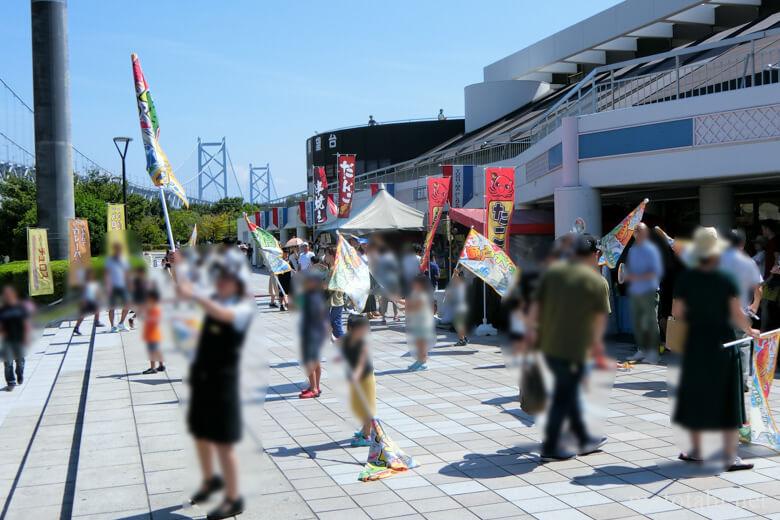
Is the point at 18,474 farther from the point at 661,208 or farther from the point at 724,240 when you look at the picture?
the point at 724,240

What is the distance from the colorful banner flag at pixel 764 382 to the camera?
1578 centimetres

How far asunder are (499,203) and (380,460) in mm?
11942

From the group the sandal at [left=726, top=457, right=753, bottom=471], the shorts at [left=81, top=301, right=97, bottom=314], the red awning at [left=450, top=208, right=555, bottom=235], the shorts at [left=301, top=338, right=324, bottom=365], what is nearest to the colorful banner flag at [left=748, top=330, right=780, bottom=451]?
the sandal at [left=726, top=457, right=753, bottom=471]

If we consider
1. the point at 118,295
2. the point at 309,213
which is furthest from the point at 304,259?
the point at 309,213

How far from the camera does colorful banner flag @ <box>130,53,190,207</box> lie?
187 inches

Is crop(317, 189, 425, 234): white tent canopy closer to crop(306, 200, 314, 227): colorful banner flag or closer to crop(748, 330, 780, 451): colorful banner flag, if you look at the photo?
crop(748, 330, 780, 451): colorful banner flag

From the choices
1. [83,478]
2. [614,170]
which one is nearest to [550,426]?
[614,170]

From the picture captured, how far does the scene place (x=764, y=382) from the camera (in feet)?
52.6

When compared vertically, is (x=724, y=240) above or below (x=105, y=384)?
above

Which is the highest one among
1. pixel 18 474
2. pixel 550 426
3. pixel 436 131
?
pixel 436 131

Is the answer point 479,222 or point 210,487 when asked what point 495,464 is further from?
point 210,487

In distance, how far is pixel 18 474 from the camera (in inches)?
812

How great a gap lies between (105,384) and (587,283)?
94.8ft

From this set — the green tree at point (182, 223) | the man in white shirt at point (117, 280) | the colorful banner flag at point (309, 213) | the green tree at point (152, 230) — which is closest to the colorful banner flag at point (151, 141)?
the green tree at point (182, 223)
